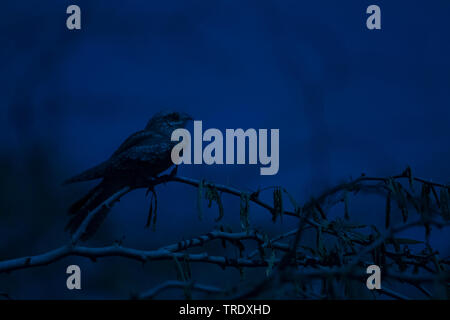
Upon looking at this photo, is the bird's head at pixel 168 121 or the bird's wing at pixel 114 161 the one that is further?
the bird's head at pixel 168 121

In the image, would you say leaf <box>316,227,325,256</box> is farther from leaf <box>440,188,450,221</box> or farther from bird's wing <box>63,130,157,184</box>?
bird's wing <box>63,130,157,184</box>

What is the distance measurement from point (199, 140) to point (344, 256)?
0.72 m

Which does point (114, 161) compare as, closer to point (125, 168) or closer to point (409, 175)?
point (125, 168)

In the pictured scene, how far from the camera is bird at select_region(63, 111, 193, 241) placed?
1.44 metres

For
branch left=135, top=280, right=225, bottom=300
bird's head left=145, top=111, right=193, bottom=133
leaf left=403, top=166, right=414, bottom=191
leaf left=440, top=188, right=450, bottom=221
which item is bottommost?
branch left=135, top=280, right=225, bottom=300

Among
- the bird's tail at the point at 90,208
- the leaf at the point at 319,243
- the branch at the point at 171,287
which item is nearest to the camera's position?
the branch at the point at 171,287

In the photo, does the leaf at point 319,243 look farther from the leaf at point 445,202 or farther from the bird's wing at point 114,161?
the bird's wing at point 114,161

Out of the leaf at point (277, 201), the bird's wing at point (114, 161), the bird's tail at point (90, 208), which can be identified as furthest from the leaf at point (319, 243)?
the bird's wing at point (114, 161)

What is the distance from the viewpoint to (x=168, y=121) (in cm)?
181

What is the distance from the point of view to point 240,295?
67 centimetres

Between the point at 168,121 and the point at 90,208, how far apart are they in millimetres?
526

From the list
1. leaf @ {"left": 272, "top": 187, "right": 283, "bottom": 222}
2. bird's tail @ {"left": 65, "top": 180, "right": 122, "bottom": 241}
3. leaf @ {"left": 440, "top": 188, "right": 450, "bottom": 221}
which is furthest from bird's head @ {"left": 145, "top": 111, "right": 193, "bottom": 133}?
leaf @ {"left": 440, "top": 188, "right": 450, "bottom": 221}

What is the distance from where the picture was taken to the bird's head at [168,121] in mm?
1786

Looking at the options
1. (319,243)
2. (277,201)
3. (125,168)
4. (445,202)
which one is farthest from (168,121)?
(445,202)
